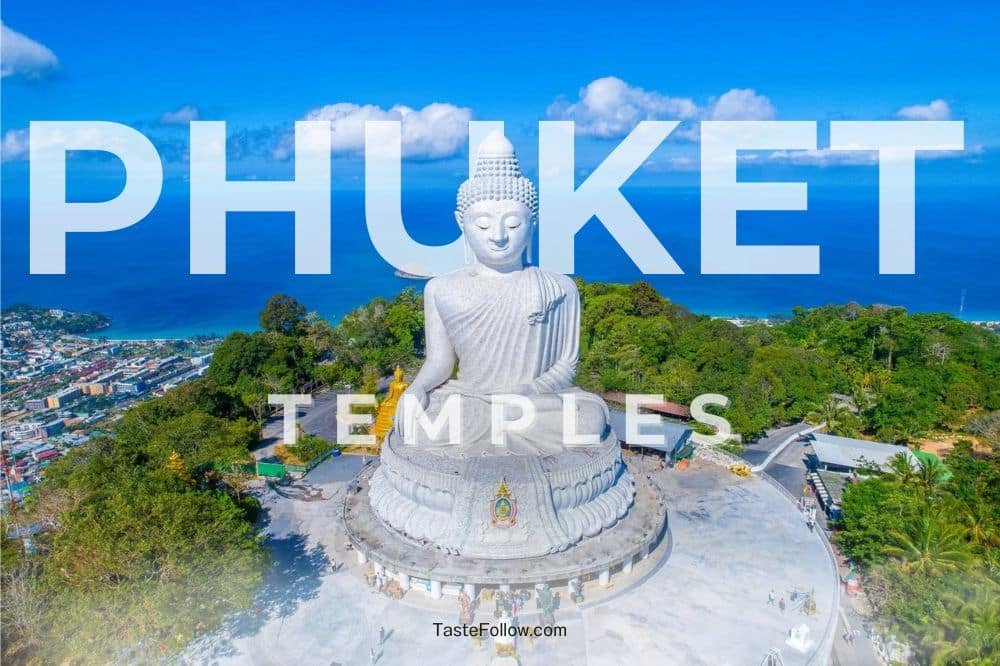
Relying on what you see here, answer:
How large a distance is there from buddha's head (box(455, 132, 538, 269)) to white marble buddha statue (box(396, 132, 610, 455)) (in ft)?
0.06

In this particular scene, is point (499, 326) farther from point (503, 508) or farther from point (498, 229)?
point (503, 508)

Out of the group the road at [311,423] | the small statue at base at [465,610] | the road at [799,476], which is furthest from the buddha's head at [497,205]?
the road at [311,423]

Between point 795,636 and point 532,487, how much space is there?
15.7 ft

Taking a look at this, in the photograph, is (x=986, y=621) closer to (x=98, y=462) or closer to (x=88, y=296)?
(x=98, y=462)

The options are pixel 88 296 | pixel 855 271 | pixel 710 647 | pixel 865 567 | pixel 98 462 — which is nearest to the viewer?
pixel 710 647

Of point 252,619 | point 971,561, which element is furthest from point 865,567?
point 252,619

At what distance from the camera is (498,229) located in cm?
1288

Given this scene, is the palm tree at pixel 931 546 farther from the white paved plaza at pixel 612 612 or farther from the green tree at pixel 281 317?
the green tree at pixel 281 317

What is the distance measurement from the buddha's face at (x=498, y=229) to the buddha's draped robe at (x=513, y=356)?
487 mm

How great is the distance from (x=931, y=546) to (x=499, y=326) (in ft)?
28.0

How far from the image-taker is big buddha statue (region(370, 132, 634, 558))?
39.7ft

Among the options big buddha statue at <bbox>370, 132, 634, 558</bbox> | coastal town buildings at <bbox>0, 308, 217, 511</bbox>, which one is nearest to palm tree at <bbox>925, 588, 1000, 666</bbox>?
big buddha statue at <bbox>370, 132, 634, 558</bbox>

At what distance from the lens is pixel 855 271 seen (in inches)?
3280

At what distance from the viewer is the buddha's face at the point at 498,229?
1290 centimetres
